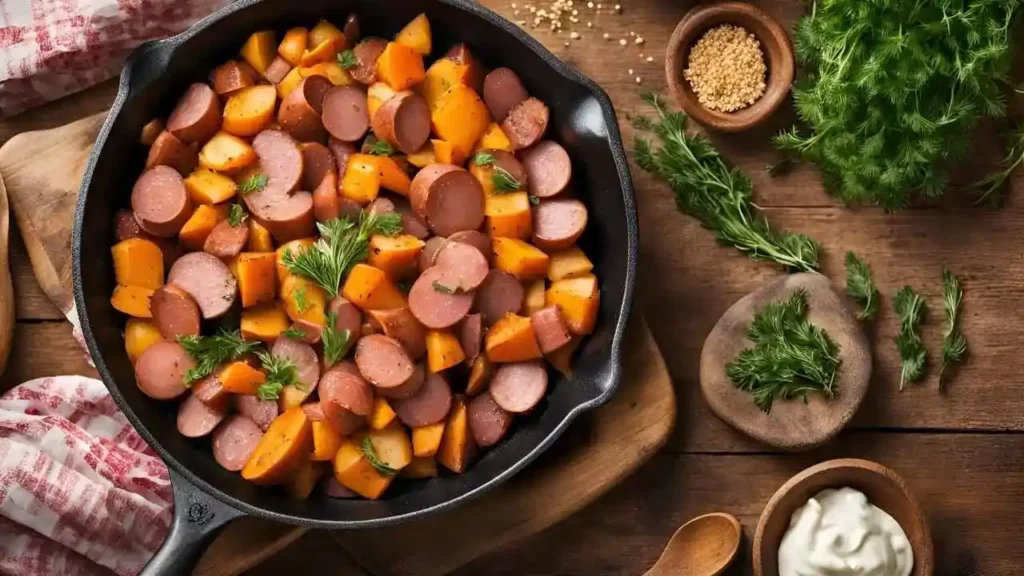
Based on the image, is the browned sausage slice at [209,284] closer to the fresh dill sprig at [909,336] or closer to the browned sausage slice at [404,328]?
the browned sausage slice at [404,328]

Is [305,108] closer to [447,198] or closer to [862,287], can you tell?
[447,198]

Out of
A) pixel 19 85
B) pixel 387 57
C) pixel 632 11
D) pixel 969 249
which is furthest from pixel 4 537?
pixel 969 249

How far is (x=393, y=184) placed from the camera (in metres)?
2.65

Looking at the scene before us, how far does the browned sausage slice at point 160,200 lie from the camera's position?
2.58 meters

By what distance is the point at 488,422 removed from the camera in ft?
8.73

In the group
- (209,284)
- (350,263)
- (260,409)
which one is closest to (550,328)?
(350,263)

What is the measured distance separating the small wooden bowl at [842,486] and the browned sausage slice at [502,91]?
1.27 metres

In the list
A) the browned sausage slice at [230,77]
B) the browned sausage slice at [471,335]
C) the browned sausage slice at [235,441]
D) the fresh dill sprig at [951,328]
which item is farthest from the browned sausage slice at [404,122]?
the fresh dill sprig at [951,328]

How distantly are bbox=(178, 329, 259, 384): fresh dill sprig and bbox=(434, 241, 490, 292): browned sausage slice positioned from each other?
1.71 feet

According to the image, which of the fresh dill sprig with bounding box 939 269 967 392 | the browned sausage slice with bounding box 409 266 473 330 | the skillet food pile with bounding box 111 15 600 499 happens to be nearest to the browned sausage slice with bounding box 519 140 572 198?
the skillet food pile with bounding box 111 15 600 499

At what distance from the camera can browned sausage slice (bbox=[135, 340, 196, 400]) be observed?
2.56 m

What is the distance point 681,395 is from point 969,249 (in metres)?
0.96

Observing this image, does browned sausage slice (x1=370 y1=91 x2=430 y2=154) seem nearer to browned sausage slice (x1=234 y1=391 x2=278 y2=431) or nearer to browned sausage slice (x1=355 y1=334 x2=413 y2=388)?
browned sausage slice (x1=355 y1=334 x2=413 y2=388)

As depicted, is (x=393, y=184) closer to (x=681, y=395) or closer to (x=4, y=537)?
(x=681, y=395)
